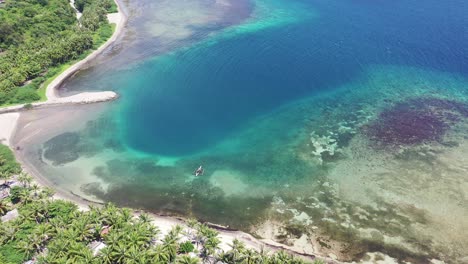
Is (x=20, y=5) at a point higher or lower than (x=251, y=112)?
higher

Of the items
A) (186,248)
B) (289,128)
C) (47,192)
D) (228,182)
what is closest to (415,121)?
(289,128)

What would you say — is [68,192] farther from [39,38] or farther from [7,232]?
[39,38]

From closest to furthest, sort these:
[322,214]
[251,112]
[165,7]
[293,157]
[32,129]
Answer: [322,214]
[293,157]
[32,129]
[251,112]
[165,7]

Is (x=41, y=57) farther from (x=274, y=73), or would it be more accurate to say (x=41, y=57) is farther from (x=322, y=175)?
(x=322, y=175)

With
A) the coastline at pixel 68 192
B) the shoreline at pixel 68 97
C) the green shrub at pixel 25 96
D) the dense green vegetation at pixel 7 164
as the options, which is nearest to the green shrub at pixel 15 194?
the coastline at pixel 68 192

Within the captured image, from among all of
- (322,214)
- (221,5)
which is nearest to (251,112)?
(322,214)

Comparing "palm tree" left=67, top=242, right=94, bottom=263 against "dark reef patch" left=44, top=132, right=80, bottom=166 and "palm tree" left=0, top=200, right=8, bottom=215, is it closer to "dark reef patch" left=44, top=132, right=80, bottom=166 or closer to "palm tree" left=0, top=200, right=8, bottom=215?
"palm tree" left=0, top=200, right=8, bottom=215
